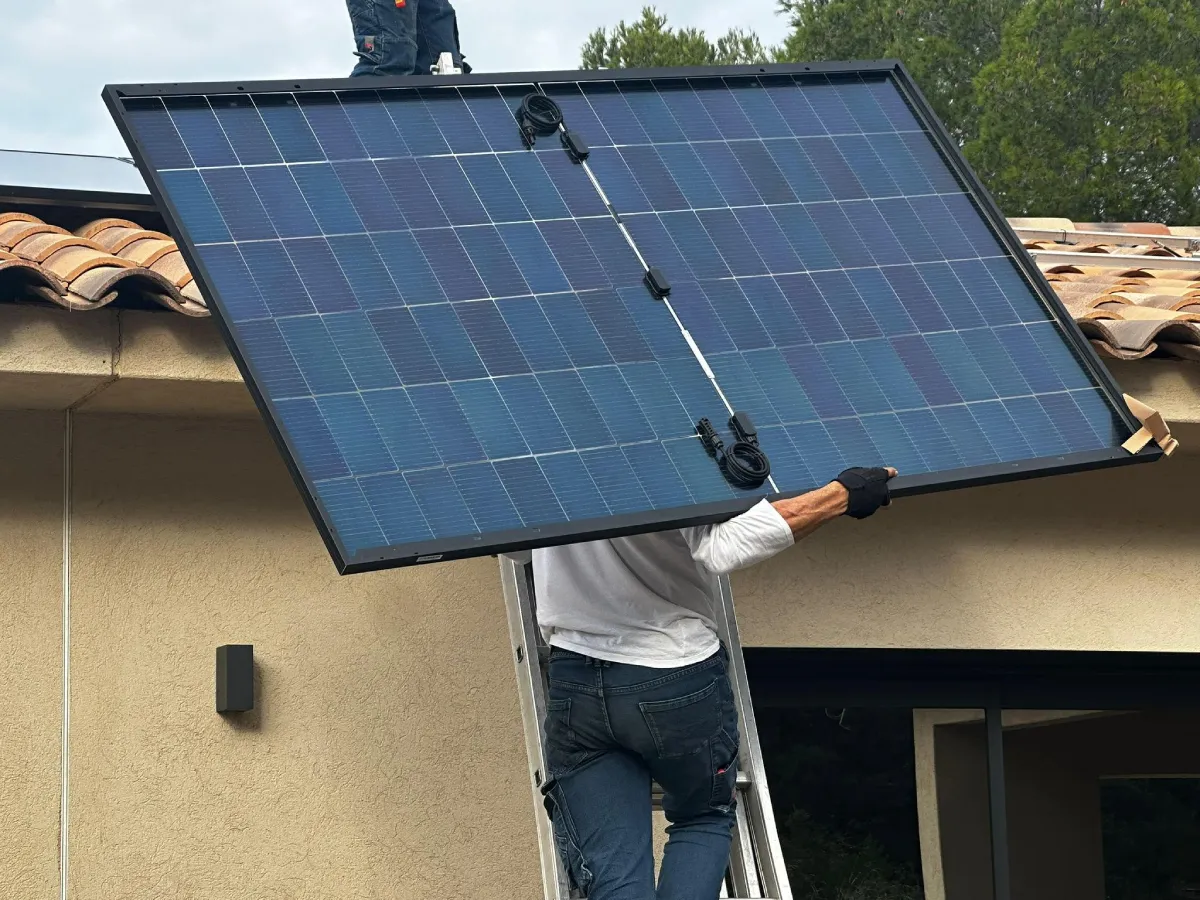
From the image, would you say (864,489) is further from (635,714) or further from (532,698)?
(532,698)

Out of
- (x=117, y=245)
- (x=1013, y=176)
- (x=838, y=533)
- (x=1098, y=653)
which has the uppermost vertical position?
(x=1013, y=176)

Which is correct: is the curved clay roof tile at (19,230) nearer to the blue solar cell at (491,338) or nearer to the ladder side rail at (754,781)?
the blue solar cell at (491,338)

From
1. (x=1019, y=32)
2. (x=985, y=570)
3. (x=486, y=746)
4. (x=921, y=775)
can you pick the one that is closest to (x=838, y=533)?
(x=985, y=570)

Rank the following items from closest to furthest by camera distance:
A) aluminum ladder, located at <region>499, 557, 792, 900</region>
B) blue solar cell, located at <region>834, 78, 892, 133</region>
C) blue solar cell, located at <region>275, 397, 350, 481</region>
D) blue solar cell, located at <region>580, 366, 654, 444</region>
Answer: blue solar cell, located at <region>275, 397, 350, 481</region> → blue solar cell, located at <region>580, 366, 654, 444</region> → aluminum ladder, located at <region>499, 557, 792, 900</region> → blue solar cell, located at <region>834, 78, 892, 133</region>

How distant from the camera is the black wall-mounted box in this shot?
6.69m

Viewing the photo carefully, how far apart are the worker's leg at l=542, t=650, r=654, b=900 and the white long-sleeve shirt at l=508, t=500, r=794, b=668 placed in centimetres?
10

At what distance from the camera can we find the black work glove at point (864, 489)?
16.0 feet

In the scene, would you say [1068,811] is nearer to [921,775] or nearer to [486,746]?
[921,775]

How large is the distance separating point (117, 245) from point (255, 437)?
95cm

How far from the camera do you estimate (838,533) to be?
7.75 m

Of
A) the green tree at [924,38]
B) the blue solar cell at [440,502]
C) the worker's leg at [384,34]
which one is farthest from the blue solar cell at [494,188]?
the green tree at [924,38]

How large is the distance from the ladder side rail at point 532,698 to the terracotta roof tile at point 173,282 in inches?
57.1

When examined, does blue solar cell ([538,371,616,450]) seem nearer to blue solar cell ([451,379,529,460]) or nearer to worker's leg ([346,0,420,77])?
blue solar cell ([451,379,529,460])

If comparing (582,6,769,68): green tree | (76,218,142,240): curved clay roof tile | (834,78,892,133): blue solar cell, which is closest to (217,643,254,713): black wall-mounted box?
(76,218,142,240): curved clay roof tile
